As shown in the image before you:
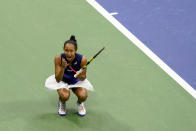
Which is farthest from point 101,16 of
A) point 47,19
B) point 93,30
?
point 47,19

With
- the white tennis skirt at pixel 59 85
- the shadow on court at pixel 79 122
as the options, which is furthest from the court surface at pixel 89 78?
the white tennis skirt at pixel 59 85

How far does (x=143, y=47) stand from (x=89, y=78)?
51.9 inches

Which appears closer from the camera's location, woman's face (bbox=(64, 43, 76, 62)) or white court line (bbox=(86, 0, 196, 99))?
woman's face (bbox=(64, 43, 76, 62))

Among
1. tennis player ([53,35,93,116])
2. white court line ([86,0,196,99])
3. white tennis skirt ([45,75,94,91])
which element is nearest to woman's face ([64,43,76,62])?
tennis player ([53,35,93,116])

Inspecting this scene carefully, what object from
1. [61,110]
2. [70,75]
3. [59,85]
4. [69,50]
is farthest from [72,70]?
[61,110]

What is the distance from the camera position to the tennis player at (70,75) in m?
5.42

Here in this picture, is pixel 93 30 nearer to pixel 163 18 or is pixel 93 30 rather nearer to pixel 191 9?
pixel 163 18

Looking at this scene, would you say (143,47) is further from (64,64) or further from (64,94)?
(64,64)

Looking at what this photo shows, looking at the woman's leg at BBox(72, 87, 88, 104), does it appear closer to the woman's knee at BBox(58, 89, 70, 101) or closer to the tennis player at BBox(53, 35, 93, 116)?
the tennis player at BBox(53, 35, 93, 116)

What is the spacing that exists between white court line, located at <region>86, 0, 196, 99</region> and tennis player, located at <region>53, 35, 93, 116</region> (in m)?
1.76

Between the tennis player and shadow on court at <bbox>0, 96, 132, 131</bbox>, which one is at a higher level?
the tennis player

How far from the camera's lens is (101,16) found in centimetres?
791

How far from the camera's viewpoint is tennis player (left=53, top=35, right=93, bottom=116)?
213 inches

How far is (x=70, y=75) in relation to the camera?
572cm
